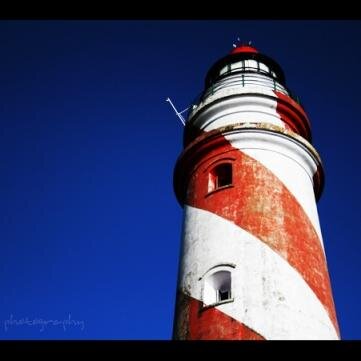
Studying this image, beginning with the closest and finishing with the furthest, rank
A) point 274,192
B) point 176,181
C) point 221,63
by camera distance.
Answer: point 274,192, point 176,181, point 221,63

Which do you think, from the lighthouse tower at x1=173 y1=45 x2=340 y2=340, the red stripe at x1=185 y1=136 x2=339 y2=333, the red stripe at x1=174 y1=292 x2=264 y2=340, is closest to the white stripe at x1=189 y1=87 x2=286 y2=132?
the lighthouse tower at x1=173 y1=45 x2=340 y2=340

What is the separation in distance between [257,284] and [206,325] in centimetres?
89


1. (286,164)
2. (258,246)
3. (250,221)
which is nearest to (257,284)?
(258,246)

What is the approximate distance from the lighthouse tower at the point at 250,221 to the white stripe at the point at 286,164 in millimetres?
20

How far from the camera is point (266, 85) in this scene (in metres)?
10.8

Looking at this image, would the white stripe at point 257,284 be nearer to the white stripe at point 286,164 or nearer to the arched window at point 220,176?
the arched window at point 220,176

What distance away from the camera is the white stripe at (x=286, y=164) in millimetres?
8438

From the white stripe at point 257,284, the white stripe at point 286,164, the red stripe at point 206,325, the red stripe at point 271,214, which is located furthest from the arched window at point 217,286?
the white stripe at point 286,164

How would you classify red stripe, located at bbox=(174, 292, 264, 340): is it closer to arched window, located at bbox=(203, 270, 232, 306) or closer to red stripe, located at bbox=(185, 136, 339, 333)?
arched window, located at bbox=(203, 270, 232, 306)

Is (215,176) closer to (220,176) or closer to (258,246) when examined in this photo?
(220,176)

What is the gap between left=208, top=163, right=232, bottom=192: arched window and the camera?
894 centimetres
